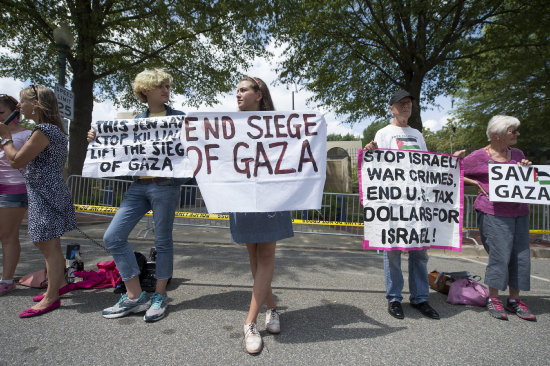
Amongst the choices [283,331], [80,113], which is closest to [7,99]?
[283,331]

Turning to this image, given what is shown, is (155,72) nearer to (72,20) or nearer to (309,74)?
(72,20)

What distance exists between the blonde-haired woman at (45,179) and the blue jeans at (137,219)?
0.59 meters

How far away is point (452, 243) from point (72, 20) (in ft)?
39.8

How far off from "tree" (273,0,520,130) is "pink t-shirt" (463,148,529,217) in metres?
6.75

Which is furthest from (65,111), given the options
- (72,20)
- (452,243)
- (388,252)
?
(452,243)

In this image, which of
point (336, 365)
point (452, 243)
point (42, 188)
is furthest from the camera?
point (452, 243)

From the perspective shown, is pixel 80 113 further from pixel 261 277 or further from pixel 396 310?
pixel 396 310

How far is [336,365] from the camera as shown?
2131 millimetres

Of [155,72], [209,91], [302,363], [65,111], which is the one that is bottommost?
[302,363]

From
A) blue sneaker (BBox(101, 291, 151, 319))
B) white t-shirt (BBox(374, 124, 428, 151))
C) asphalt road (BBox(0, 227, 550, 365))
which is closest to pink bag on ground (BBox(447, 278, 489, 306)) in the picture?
asphalt road (BBox(0, 227, 550, 365))

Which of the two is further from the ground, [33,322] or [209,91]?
[209,91]

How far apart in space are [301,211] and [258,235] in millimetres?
4823

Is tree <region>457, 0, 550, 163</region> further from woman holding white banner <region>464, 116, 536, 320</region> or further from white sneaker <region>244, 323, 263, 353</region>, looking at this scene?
white sneaker <region>244, 323, 263, 353</region>

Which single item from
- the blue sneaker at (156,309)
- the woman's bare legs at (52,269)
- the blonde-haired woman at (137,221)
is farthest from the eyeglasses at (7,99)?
the blue sneaker at (156,309)
